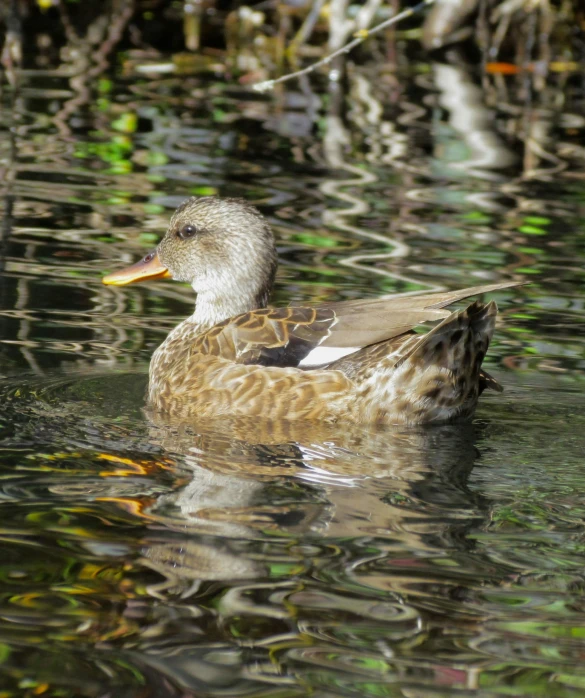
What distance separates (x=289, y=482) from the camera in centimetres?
498

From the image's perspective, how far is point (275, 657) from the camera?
3.52 metres

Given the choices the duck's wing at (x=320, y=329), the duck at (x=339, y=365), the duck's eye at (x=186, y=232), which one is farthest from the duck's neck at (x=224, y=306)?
the duck's wing at (x=320, y=329)

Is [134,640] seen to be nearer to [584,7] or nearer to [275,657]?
[275,657]

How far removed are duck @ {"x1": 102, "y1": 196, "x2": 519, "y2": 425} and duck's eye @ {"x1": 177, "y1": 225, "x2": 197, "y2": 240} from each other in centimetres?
78

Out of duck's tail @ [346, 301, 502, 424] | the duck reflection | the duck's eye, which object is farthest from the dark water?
the duck's eye

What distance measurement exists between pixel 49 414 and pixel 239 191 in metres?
5.21

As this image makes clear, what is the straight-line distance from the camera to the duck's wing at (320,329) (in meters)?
5.72

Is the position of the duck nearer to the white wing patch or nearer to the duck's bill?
the white wing patch

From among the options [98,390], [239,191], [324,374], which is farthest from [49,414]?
[239,191]

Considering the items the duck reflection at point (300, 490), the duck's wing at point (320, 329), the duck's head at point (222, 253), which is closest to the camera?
the duck reflection at point (300, 490)

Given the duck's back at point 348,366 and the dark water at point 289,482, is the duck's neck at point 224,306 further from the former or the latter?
the duck's back at point 348,366

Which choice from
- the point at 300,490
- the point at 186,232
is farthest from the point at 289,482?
the point at 186,232

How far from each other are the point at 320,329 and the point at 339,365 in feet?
0.64

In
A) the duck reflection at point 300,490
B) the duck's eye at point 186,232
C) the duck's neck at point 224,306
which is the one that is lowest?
the duck reflection at point 300,490
